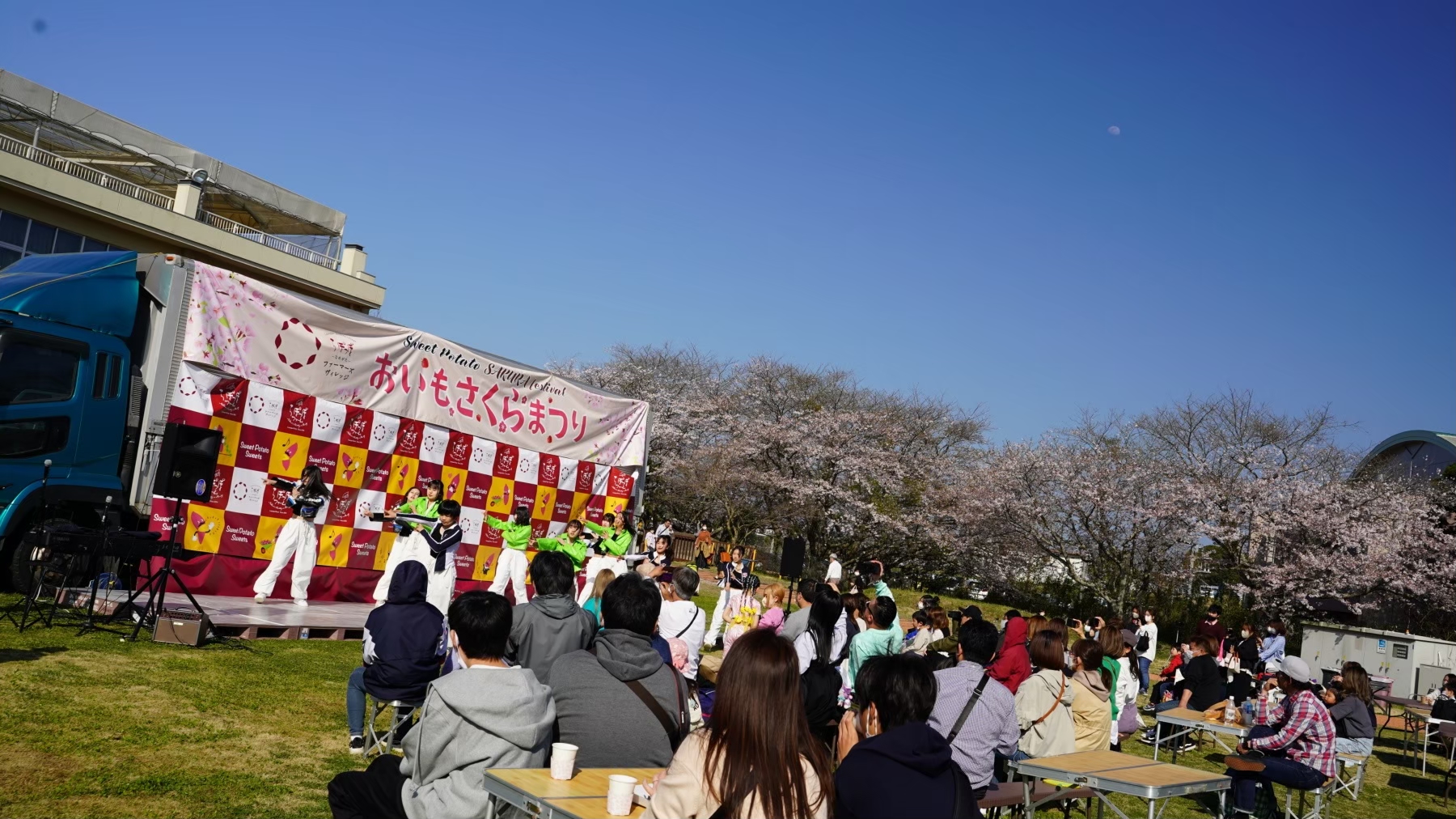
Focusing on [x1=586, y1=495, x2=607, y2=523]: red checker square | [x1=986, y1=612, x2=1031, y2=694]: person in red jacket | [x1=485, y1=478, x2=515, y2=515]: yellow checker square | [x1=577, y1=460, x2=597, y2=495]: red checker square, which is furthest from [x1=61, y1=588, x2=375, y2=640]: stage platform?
[x1=986, y1=612, x2=1031, y2=694]: person in red jacket

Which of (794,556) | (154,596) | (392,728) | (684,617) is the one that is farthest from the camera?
(794,556)

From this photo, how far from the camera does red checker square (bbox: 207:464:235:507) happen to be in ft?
35.7

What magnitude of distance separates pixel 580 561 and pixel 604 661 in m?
8.44

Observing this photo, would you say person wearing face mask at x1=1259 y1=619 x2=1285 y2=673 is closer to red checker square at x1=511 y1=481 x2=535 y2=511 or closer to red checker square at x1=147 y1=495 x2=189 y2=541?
red checker square at x1=511 y1=481 x2=535 y2=511

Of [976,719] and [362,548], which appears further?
[362,548]

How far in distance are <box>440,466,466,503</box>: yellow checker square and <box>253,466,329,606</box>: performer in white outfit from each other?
1909 millimetres

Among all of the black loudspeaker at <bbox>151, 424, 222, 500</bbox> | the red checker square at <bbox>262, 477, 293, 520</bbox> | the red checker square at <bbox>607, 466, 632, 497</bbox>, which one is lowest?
the red checker square at <bbox>262, 477, 293, 520</bbox>

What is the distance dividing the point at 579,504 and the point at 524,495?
113 cm

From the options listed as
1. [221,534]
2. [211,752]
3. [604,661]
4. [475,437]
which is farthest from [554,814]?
[475,437]

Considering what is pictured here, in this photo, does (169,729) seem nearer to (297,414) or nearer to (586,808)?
(586,808)

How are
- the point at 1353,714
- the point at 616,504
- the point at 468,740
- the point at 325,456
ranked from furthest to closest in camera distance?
the point at 616,504 < the point at 325,456 < the point at 1353,714 < the point at 468,740

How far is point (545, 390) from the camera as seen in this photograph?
578 inches

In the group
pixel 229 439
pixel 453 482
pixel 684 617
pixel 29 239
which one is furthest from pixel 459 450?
pixel 29 239

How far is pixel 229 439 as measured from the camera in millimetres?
10977
